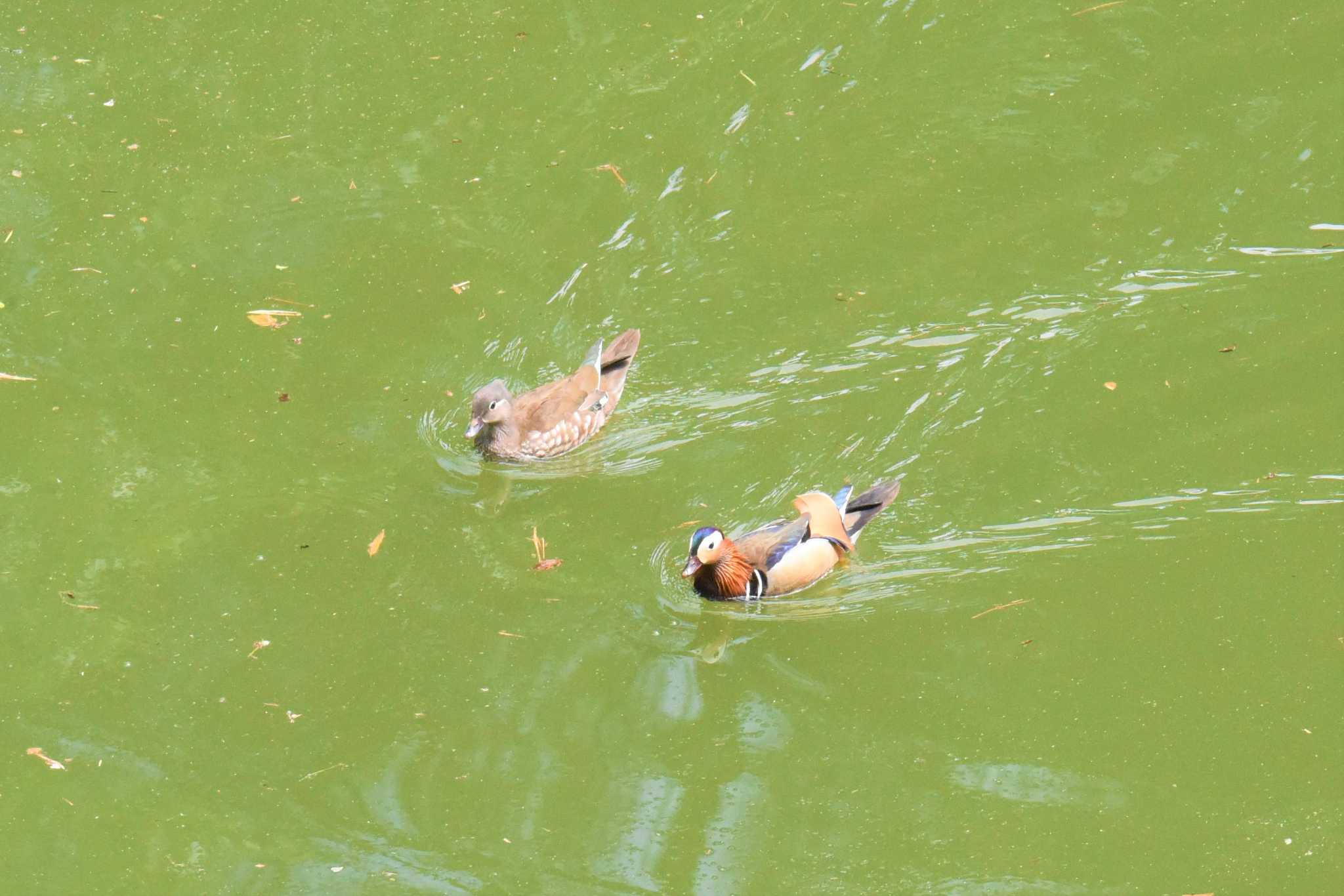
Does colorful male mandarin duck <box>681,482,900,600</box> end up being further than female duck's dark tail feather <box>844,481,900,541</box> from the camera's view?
No

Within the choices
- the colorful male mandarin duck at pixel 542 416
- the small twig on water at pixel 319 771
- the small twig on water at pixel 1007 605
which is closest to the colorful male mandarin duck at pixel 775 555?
the small twig on water at pixel 1007 605

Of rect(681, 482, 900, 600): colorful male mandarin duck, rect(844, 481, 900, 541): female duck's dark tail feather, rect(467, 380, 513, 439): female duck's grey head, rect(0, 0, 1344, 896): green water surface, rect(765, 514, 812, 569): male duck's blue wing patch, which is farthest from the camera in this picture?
rect(467, 380, 513, 439): female duck's grey head

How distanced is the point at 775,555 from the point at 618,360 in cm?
167

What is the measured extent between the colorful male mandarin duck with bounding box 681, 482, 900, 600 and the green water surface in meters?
0.14

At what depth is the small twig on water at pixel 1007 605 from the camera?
6.70 meters

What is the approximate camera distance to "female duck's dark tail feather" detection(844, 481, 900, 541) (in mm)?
7242

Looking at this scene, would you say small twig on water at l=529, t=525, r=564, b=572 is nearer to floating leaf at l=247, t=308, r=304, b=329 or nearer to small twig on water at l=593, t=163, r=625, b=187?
floating leaf at l=247, t=308, r=304, b=329

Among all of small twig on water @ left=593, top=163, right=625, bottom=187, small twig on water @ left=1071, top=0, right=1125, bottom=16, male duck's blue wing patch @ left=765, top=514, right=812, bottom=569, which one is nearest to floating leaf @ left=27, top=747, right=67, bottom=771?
male duck's blue wing patch @ left=765, top=514, right=812, bottom=569

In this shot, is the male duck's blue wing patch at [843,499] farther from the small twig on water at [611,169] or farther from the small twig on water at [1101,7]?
the small twig on water at [1101,7]

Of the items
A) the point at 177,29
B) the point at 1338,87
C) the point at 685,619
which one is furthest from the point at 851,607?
the point at 177,29

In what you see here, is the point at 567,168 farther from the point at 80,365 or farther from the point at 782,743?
the point at 782,743

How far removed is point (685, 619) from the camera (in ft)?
22.6

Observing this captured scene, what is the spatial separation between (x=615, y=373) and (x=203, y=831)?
10.8 feet

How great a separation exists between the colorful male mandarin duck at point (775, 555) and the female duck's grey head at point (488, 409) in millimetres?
1280
